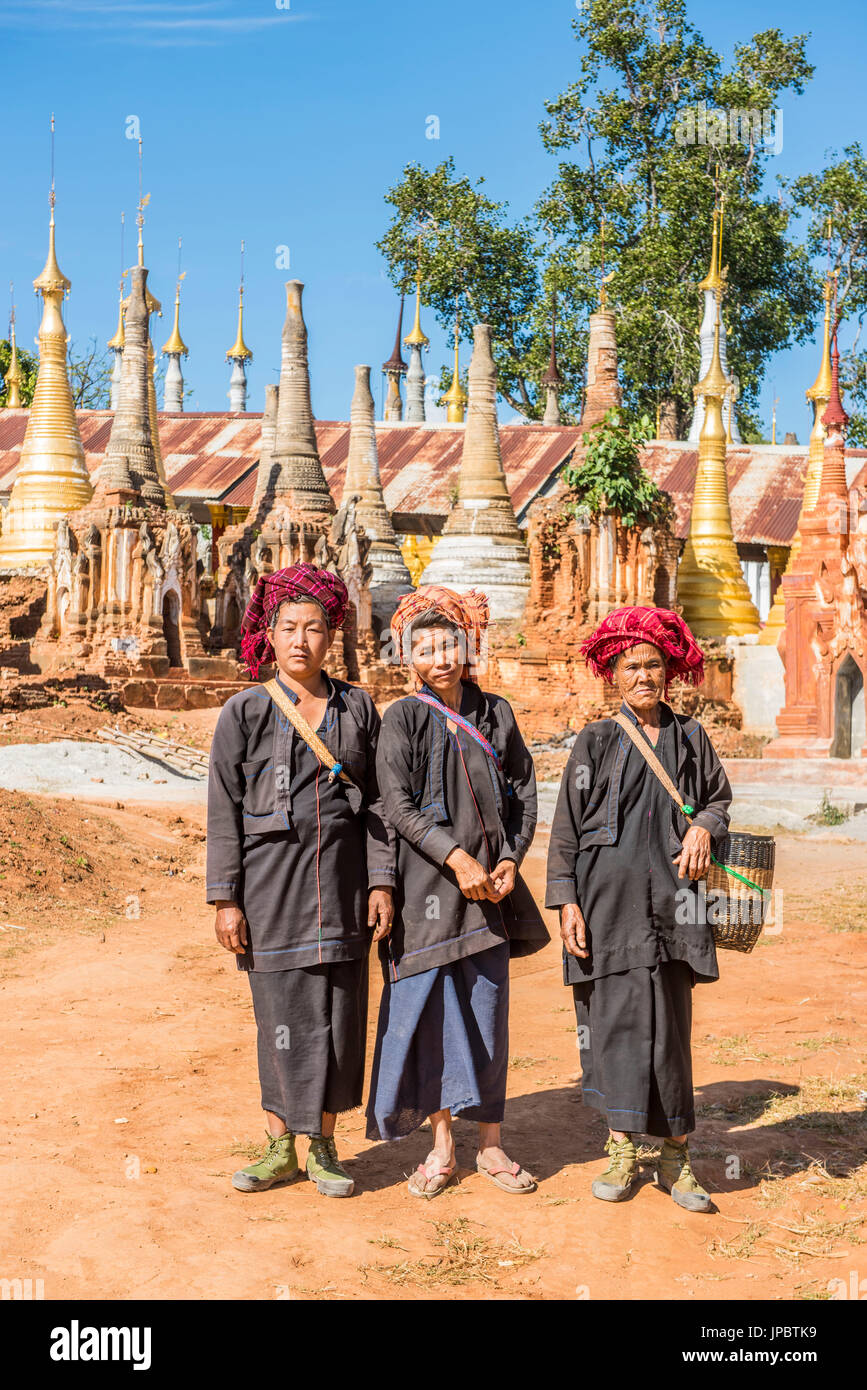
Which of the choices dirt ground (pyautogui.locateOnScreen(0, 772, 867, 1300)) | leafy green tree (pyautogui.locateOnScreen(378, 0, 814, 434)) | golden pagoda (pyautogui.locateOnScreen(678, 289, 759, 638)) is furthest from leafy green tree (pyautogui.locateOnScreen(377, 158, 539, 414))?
dirt ground (pyautogui.locateOnScreen(0, 772, 867, 1300))

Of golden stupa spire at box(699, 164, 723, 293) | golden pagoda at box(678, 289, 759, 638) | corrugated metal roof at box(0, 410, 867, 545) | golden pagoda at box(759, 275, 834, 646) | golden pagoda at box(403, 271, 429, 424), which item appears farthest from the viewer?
golden pagoda at box(403, 271, 429, 424)

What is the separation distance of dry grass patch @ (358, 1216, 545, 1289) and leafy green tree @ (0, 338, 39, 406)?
40.4 metres

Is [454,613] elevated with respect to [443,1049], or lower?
elevated

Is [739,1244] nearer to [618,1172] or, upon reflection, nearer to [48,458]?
[618,1172]

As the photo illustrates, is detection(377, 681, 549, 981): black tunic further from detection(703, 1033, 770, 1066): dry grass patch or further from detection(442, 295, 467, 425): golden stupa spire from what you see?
detection(442, 295, 467, 425): golden stupa spire

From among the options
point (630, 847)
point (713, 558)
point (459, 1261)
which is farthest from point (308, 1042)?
point (713, 558)

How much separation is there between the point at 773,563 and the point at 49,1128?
26317mm

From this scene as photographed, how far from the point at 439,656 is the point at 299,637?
43 cm

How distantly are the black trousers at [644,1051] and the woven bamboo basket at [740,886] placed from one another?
19 cm

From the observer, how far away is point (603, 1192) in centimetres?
418

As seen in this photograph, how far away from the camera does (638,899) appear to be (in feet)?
14.1

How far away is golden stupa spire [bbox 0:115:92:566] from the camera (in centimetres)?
2464
